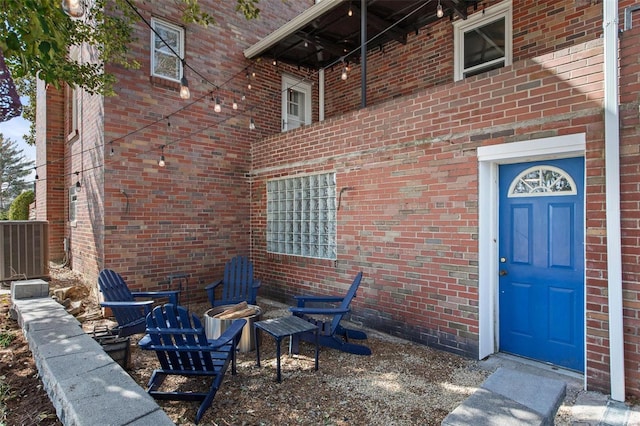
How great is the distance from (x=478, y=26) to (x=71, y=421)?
7.20 metres

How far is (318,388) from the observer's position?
138 inches

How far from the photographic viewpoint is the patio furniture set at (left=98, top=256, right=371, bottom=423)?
3.17 m

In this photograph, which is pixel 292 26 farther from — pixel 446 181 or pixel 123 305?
pixel 123 305

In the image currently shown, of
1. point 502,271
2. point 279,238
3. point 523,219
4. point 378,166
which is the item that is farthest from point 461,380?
point 279,238

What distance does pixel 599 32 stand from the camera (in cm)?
492

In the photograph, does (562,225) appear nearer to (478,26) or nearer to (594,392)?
(594,392)

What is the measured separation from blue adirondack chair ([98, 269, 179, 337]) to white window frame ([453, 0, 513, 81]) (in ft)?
19.7

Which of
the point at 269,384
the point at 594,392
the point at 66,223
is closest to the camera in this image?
the point at 594,392

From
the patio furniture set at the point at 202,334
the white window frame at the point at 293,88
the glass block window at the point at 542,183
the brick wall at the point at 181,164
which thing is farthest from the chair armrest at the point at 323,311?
the white window frame at the point at 293,88

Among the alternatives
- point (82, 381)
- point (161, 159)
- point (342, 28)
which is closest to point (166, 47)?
point (161, 159)

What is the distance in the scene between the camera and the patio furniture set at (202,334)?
3.17m

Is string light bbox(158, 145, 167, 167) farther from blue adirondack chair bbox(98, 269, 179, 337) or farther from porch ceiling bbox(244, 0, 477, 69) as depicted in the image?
porch ceiling bbox(244, 0, 477, 69)

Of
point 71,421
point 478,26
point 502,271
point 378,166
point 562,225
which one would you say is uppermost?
point 478,26

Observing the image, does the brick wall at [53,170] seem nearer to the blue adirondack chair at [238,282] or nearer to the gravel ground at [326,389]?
the gravel ground at [326,389]
